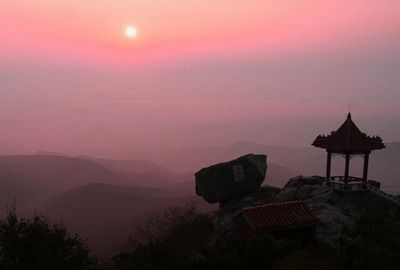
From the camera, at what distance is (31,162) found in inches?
6683

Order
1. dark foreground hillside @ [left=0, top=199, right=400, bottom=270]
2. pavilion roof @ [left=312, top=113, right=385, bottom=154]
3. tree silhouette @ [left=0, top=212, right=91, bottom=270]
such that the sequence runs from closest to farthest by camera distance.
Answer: dark foreground hillside @ [left=0, top=199, right=400, bottom=270] → tree silhouette @ [left=0, top=212, right=91, bottom=270] → pavilion roof @ [left=312, top=113, right=385, bottom=154]

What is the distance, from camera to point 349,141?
3005 cm

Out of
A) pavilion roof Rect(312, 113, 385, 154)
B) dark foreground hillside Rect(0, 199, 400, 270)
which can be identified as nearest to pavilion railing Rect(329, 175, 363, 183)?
pavilion roof Rect(312, 113, 385, 154)

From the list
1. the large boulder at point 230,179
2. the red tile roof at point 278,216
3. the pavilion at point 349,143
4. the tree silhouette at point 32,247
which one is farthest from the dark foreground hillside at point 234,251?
the large boulder at point 230,179

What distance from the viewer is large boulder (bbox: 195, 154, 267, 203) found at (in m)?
35.7

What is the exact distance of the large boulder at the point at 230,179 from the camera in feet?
117

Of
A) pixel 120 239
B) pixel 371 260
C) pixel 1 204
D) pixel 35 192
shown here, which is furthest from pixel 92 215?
pixel 371 260

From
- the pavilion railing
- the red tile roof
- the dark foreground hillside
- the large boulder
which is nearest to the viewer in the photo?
the dark foreground hillside

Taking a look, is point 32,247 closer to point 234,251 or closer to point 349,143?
point 234,251

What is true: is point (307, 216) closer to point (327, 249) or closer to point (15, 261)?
point (327, 249)

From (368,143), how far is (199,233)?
15821 mm

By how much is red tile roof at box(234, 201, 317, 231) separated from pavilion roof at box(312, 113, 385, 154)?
26.6 ft

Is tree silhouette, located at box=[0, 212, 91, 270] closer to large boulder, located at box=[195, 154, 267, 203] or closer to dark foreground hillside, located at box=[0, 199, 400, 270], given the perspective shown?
dark foreground hillside, located at box=[0, 199, 400, 270]

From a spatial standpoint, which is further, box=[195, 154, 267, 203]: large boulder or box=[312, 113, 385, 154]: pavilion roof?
box=[195, 154, 267, 203]: large boulder
